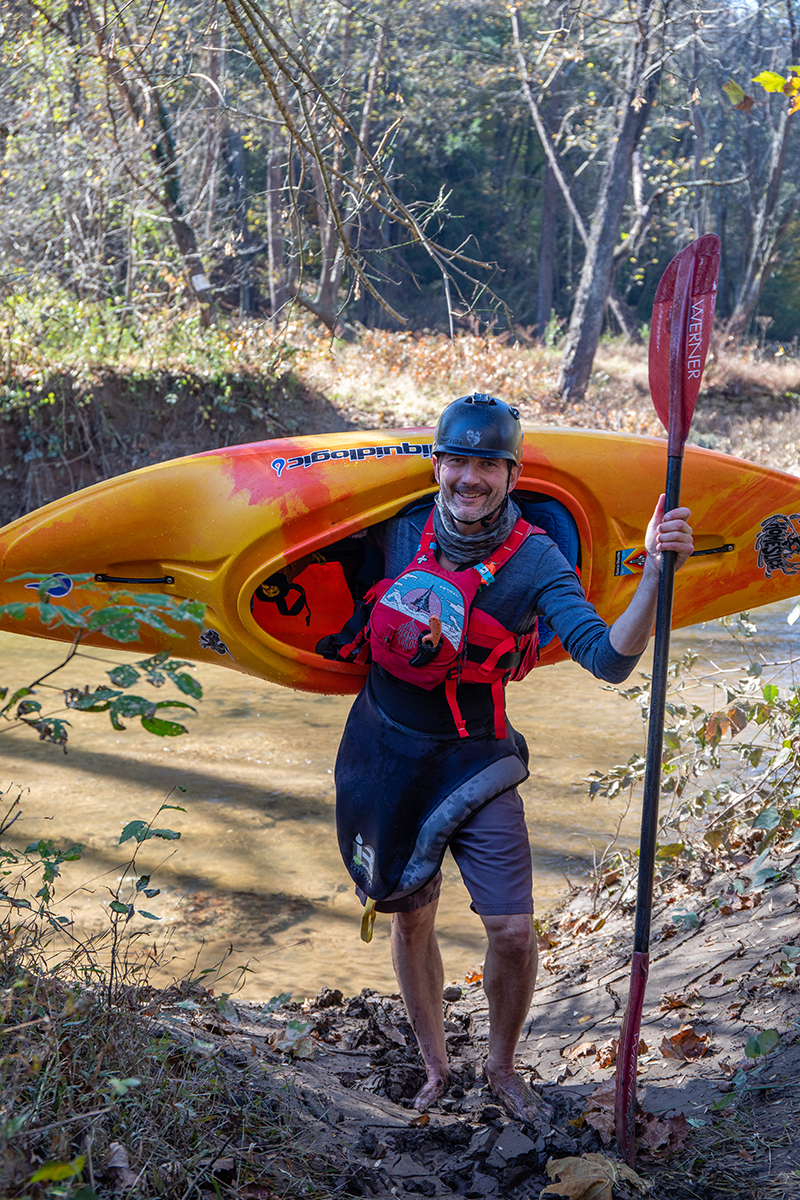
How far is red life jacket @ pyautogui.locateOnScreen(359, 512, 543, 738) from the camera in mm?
2297

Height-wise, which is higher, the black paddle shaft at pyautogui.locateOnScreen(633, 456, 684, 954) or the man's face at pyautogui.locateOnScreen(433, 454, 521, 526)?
the man's face at pyautogui.locateOnScreen(433, 454, 521, 526)

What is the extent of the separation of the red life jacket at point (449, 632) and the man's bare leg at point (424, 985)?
54 centimetres

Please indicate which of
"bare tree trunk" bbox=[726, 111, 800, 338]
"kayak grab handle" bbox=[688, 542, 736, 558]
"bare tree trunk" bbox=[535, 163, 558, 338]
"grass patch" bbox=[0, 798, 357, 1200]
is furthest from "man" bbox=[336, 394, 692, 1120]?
"bare tree trunk" bbox=[535, 163, 558, 338]

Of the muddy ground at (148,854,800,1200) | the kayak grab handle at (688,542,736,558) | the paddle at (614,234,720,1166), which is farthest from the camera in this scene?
the kayak grab handle at (688,542,736,558)

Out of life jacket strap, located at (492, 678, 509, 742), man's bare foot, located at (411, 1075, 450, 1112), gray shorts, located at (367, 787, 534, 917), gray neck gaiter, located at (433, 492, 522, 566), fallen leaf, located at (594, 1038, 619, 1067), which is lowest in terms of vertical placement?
man's bare foot, located at (411, 1075, 450, 1112)

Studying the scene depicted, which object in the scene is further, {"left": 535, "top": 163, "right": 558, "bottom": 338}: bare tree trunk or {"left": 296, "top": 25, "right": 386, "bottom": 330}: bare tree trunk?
{"left": 535, "top": 163, "right": 558, "bottom": 338}: bare tree trunk

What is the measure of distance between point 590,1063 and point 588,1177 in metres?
0.71

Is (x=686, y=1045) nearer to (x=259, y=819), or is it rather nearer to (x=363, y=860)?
(x=363, y=860)

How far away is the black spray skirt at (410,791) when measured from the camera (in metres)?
2.32

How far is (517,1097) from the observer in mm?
2312

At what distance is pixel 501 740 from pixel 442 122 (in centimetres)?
2363

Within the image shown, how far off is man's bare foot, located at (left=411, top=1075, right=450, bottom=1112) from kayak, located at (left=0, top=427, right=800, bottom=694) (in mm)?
1109

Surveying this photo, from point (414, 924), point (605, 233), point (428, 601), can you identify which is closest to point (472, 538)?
point (428, 601)

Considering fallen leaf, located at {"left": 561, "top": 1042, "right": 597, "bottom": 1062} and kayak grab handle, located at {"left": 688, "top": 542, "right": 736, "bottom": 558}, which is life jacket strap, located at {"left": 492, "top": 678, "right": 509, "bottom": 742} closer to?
fallen leaf, located at {"left": 561, "top": 1042, "right": 597, "bottom": 1062}
